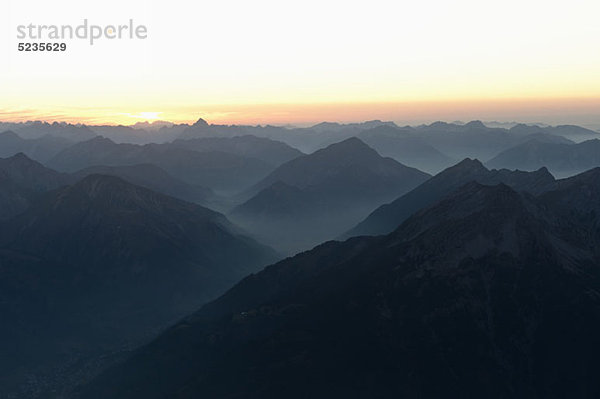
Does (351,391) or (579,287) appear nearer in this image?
(351,391)

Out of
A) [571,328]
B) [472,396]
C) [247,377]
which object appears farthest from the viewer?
[247,377]

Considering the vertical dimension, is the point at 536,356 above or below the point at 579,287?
below

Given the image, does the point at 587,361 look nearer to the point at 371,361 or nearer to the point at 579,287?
the point at 579,287

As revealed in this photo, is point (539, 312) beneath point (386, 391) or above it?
above

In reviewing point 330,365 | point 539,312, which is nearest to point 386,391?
point 330,365

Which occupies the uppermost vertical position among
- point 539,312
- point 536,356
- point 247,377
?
point 539,312

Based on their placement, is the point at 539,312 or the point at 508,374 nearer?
the point at 508,374

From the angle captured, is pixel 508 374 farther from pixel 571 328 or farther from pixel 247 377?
pixel 247 377

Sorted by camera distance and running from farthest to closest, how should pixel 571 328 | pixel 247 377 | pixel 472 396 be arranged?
pixel 247 377
pixel 571 328
pixel 472 396

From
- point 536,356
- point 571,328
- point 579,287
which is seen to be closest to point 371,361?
point 536,356
